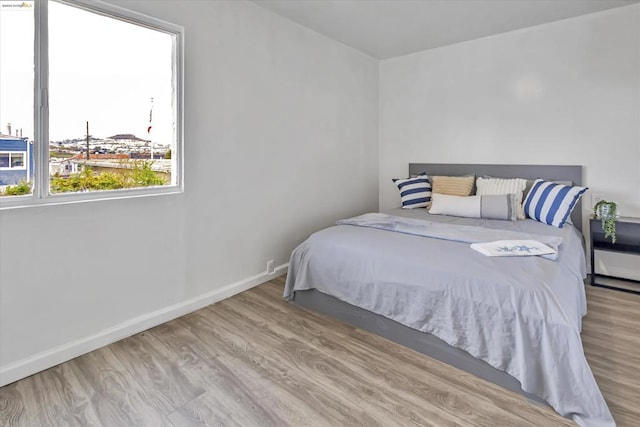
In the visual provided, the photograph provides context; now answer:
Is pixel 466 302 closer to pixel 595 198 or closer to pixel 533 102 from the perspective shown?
pixel 595 198

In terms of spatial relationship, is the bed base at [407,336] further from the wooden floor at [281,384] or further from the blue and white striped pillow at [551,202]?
the blue and white striped pillow at [551,202]

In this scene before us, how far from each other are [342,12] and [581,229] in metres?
3.02

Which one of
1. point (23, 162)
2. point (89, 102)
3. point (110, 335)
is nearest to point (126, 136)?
point (89, 102)

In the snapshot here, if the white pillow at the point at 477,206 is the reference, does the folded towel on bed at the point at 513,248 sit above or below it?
below

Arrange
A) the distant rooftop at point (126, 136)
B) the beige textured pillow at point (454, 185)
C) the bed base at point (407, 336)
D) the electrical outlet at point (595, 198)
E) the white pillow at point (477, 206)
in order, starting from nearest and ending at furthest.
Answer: the bed base at point (407, 336)
the distant rooftop at point (126, 136)
the white pillow at point (477, 206)
the electrical outlet at point (595, 198)
the beige textured pillow at point (454, 185)

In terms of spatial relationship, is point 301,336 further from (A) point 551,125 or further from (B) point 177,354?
(A) point 551,125

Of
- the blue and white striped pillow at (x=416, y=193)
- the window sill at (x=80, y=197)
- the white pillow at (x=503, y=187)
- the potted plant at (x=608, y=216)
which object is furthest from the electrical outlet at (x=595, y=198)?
the window sill at (x=80, y=197)

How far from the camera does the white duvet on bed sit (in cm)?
153

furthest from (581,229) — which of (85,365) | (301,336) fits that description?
(85,365)

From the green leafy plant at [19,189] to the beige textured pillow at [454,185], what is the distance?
3.35 meters

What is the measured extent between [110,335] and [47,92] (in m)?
1.46

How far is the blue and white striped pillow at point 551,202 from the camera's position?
9.46ft

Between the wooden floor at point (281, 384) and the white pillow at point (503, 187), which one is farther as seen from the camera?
the white pillow at point (503, 187)

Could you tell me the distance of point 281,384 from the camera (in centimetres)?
179
